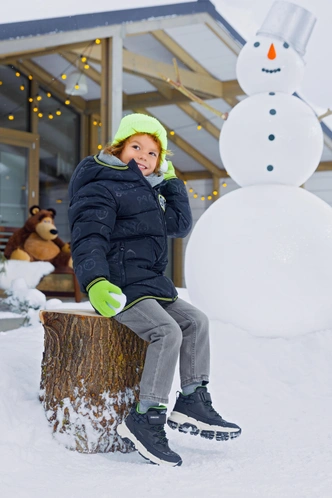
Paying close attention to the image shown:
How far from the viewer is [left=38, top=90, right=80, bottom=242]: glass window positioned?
984 centimetres

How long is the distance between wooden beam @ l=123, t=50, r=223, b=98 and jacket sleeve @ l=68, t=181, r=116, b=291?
5.31 metres

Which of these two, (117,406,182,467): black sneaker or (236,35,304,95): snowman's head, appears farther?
(236,35,304,95): snowman's head

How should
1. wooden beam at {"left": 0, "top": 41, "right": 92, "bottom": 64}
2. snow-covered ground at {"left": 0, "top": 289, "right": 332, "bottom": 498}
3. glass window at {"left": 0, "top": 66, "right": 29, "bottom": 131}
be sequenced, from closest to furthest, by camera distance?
snow-covered ground at {"left": 0, "top": 289, "right": 332, "bottom": 498} → wooden beam at {"left": 0, "top": 41, "right": 92, "bottom": 64} → glass window at {"left": 0, "top": 66, "right": 29, "bottom": 131}

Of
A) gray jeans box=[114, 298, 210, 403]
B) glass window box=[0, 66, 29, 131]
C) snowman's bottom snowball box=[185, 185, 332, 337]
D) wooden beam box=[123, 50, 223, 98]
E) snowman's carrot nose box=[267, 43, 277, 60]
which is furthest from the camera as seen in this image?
glass window box=[0, 66, 29, 131]

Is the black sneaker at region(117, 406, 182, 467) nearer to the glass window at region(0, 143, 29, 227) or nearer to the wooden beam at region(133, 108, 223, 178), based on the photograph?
the glass window at region(0, 143, 29, 227)

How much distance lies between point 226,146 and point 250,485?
2.82m

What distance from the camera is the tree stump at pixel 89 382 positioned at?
2.29 metres

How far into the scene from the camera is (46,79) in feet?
30.9

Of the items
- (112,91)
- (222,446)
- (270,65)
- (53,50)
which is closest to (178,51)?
(53,50)

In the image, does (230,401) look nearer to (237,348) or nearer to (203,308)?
(237,348)

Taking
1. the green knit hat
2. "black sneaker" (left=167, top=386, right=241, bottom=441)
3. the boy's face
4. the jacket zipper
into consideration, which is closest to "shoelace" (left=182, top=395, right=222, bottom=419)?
"black sneaker" (left=167, top=386, right=241, bottom=441)

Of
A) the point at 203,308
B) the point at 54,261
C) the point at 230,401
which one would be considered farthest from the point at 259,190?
the point at 54,261

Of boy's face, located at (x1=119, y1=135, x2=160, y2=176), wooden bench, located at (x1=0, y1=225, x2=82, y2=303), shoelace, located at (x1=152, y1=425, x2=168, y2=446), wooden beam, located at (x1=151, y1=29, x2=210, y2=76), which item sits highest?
wooden beam, located at (x1=151, y1=29, x2=210, y2=76)

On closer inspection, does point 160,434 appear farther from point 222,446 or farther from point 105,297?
point 105,297
